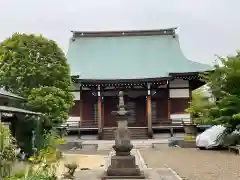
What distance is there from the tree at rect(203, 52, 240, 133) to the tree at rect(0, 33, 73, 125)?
890 cm

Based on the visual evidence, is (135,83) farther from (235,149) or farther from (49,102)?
(235,149)

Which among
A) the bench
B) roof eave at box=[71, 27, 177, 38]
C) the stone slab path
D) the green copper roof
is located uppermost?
roof eave at box=[71, 27, 177, 38]

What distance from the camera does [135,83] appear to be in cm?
3086

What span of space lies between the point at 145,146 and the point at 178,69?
391 inches

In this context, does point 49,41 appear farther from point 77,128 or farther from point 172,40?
point 172,40

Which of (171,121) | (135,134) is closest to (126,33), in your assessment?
(171,121)

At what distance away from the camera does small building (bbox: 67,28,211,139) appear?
101ft

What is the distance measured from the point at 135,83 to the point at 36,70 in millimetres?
10254

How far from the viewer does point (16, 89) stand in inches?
920

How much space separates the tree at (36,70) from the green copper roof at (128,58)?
8136 millimetres

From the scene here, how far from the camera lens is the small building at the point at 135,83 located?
30.7 meters

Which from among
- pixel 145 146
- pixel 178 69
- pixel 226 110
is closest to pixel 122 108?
pixel 226 110

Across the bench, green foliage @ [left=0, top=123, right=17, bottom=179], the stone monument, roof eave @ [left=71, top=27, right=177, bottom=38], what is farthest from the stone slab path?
roof eave @ [left=71, top=27, right=177, bottom=38]

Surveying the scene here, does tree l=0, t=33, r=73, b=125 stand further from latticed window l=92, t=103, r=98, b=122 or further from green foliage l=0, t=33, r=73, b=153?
latticed window l=92, t=103, r=98, b=122
